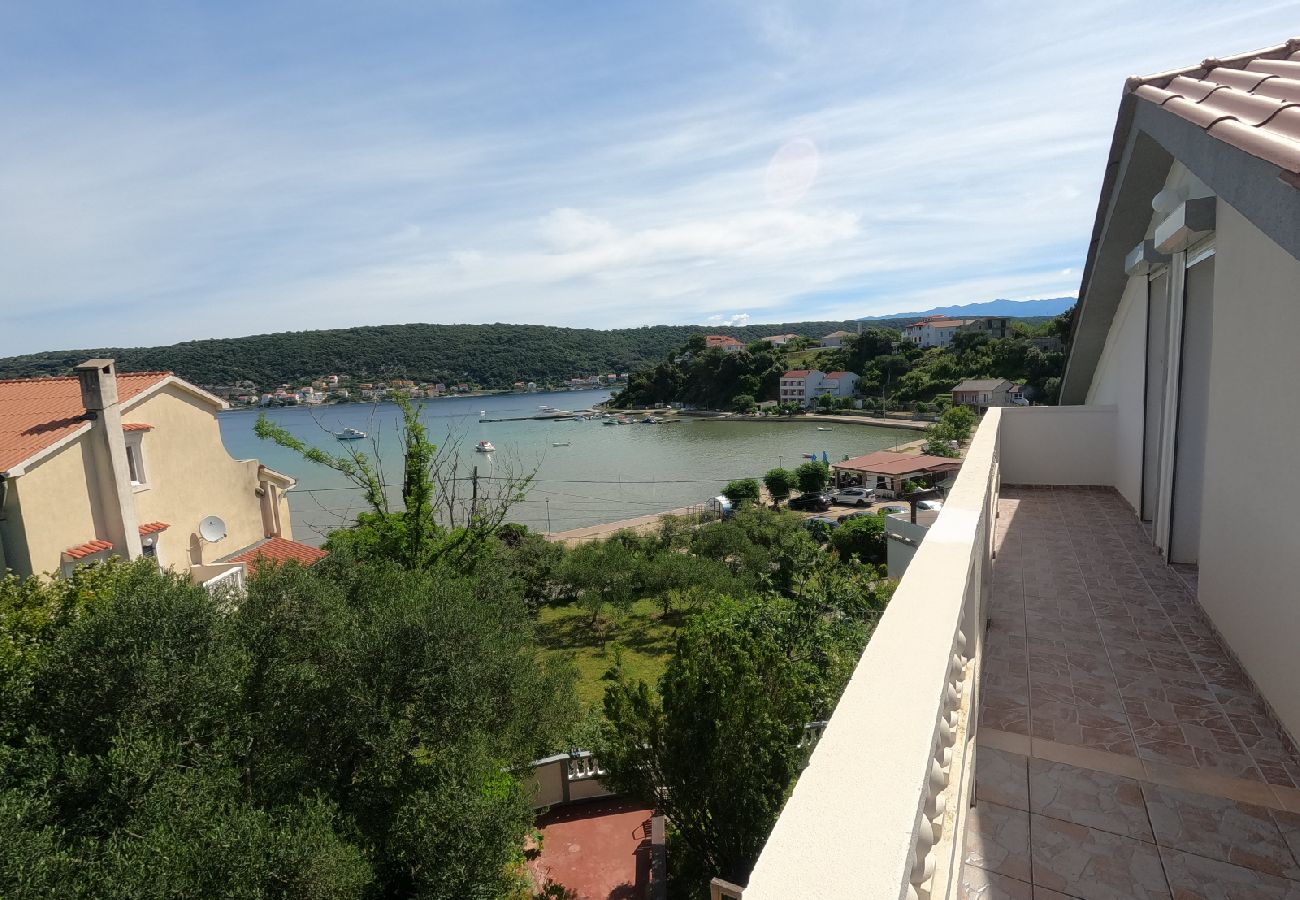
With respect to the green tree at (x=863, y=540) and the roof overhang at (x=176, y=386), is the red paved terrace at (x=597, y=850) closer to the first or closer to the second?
the roof overhang at (x=176, y=386)

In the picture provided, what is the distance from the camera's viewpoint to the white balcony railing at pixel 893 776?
0.99 m

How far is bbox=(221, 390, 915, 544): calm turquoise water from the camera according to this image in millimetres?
41938

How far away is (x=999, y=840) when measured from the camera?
8.36 ft

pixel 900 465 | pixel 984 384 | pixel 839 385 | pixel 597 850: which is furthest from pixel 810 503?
pixel 839 385

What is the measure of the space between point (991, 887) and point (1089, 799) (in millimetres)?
733

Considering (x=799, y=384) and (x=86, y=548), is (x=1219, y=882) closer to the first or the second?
(x=86, y=548)

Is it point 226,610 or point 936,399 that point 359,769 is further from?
point 936,399

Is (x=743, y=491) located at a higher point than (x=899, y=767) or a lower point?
lower

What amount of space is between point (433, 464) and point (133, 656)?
13.1 m

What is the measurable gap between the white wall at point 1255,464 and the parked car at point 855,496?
34031mm

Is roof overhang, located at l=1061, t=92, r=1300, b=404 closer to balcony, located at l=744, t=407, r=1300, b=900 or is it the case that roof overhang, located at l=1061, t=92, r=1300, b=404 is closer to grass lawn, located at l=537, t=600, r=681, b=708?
balcony, located at l=744, t=407, r=1300, b=900

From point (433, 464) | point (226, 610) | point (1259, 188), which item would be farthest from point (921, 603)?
point (433, 464)

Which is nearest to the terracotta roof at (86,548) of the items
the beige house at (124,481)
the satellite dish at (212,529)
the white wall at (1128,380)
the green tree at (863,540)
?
the beige house at (124,481)

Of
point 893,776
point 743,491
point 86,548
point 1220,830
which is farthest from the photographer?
point 743,491
